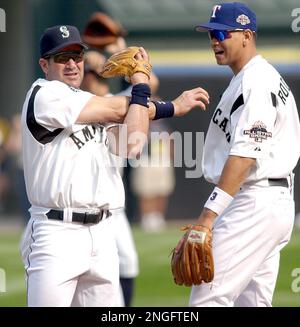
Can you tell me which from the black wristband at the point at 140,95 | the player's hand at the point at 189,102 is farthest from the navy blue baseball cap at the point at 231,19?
the black wristband at the point at 140,95

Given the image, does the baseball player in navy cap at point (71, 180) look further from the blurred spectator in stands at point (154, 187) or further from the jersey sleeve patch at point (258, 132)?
the blurred spectator in stands at point (154, 187)

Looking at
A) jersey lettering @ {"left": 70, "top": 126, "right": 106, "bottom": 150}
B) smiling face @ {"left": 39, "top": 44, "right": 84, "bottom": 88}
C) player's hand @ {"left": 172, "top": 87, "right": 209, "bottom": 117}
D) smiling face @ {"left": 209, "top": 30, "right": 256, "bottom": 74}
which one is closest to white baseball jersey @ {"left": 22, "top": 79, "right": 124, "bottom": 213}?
jersey lettering @ {"left": 70, "top": 126, "right": 106, "bottom": 150}

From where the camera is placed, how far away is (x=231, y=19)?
249 inches

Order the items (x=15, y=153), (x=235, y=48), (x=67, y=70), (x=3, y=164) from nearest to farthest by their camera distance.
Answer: (x=67, y=70) → (x=235, y=48) → (x=15, y=153) → (x=3, y=164)

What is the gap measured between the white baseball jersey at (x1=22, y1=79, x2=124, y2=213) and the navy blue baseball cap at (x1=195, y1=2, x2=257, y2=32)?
92 centimetres

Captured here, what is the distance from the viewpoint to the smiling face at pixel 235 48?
6.33 m

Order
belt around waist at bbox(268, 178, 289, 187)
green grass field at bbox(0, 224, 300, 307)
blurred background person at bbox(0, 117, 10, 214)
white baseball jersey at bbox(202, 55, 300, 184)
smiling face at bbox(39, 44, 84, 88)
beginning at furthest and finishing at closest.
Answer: blurred background person at bbox(0, 117, 10, 214) → green grass field at bbox(0, 224, 300, 307) → belt around waist at bbox(268, 178, 289, 187) → smiling face at bbox(39, 44, 84, 88) → white baseball jersey at bbox(202, 55, 300, 184)

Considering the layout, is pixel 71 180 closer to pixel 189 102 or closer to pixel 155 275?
pixel 189 102

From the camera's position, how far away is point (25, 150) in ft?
19.8

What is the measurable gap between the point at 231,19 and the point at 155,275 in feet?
20.1

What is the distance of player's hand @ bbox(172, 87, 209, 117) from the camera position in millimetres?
6316

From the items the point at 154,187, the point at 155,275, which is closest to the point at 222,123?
the point at 155,275

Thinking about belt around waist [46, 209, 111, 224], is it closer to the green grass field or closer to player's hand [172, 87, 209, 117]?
player's hand [172, 87, 209, 117]
